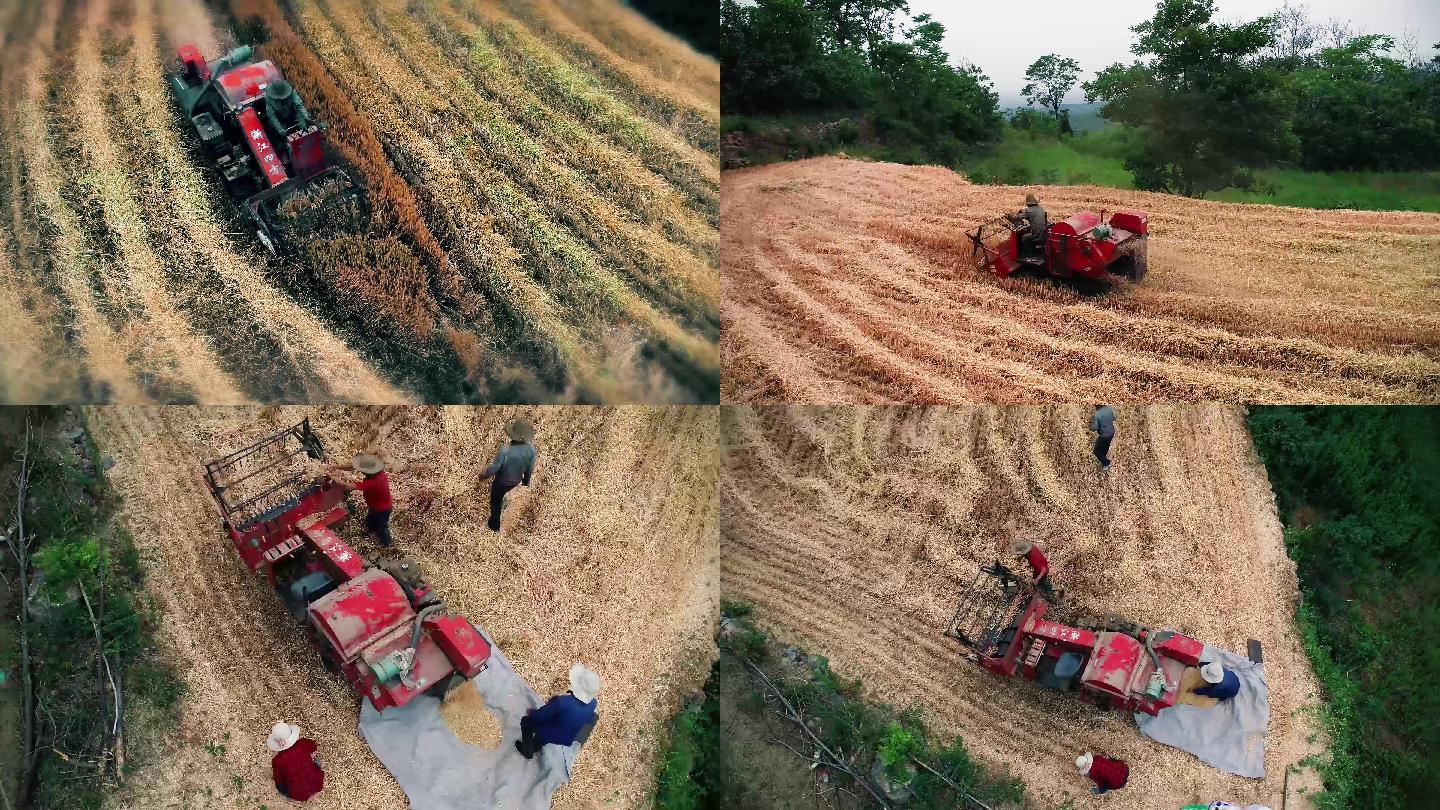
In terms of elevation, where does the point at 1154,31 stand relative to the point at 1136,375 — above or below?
above

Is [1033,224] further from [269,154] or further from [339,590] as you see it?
[269,154]

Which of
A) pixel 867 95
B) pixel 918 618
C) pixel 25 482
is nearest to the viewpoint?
pixel 25 482

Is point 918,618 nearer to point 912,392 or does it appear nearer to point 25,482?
point 912,392

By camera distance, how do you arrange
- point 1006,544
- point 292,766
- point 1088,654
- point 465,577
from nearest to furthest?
point 292,766
point 1088,654
point 465,577
point 1006,544

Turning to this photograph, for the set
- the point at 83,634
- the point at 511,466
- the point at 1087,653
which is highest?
the point at 511,466

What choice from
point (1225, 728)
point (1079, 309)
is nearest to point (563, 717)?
point (1225, 728)

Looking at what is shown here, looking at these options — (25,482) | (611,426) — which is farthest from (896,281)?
Result: (25,482)
